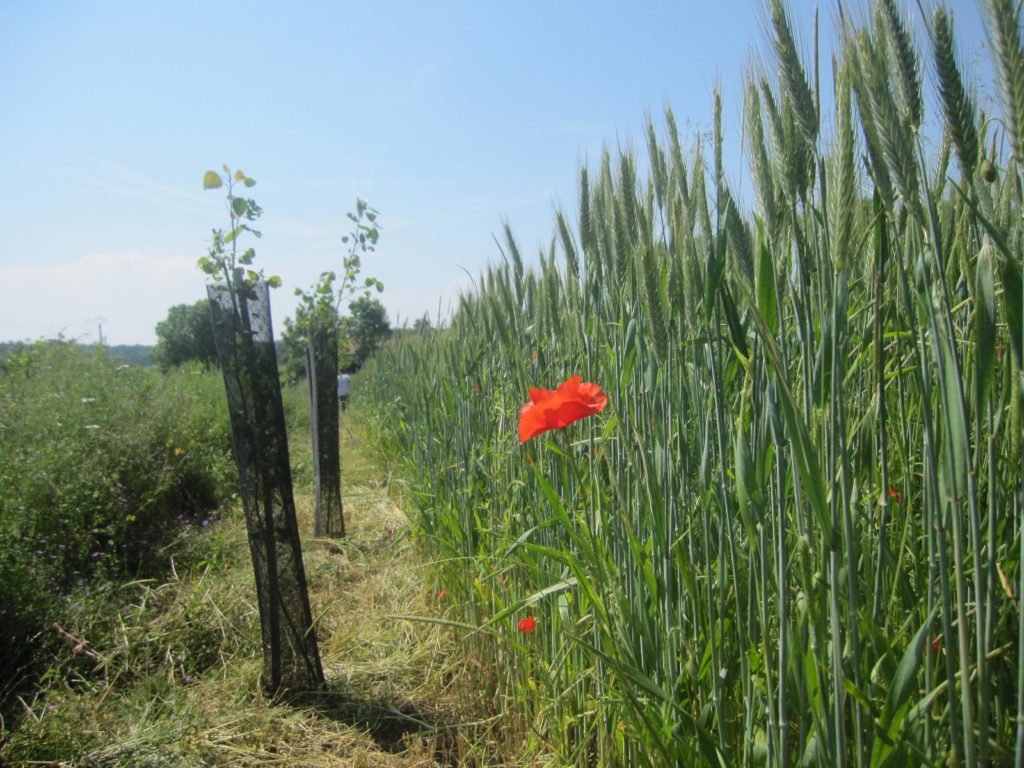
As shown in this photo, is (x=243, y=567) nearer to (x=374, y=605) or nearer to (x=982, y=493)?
(x=374, y=605)

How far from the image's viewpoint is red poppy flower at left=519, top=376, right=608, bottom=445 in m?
0.90

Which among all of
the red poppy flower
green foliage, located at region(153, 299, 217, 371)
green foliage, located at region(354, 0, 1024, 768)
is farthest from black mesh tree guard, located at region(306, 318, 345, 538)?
green foliage, located at region(153, 299, 217, 371)

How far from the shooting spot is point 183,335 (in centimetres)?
1861

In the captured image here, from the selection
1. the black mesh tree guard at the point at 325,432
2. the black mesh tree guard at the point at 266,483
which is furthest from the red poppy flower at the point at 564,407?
the black mesh tree guard at the point at 325,432

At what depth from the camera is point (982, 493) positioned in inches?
36.4

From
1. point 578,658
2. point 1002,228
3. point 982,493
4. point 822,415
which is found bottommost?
point 578,658

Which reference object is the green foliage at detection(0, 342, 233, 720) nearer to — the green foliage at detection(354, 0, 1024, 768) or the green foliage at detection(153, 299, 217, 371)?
the green foliage at detection(354, 0, 1024, 768)

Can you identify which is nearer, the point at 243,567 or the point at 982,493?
the point at 982,493

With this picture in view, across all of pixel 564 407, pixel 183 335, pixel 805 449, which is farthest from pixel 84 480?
pixel 183 335

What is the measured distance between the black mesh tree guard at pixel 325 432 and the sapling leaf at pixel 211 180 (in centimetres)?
167

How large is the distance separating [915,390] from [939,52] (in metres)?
0.52

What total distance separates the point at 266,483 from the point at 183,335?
19.2 metres

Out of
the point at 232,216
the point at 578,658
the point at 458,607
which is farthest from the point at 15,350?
the point at 578,658

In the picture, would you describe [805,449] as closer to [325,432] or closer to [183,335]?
[325,432]
